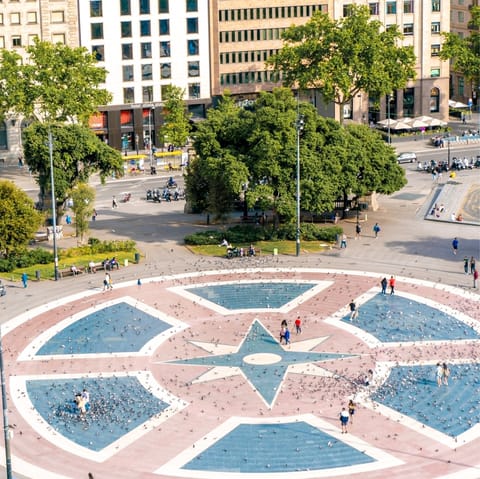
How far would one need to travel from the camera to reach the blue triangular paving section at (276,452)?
65.2 m

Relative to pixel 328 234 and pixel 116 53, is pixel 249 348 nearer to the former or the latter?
pixel 328 234

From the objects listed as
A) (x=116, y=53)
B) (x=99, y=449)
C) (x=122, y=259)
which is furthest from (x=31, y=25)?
(x=99, y=449)

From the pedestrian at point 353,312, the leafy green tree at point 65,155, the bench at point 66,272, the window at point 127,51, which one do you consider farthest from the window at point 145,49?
the pedestrian at point 353,312

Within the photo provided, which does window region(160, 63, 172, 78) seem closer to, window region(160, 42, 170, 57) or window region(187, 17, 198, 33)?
window region(160, 42, 170, 57)

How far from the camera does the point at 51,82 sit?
139 m

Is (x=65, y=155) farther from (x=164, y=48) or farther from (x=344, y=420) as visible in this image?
(x=344, y=420)

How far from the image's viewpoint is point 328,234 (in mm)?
113500

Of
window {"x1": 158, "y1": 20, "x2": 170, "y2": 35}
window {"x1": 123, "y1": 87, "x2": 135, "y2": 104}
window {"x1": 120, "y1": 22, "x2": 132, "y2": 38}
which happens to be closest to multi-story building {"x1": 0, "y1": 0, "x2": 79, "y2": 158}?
window {"x1": 120, "y1": 22, "x2": 132, "y2": 38}

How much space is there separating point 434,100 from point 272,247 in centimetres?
7906

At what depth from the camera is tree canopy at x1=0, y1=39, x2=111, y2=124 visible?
138500mm

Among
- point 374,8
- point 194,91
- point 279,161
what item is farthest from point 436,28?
point 279,161

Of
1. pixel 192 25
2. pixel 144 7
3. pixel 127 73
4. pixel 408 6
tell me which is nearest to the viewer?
pixel 144 7

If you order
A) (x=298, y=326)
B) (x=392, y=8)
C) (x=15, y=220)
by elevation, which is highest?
(x=392, y=8)

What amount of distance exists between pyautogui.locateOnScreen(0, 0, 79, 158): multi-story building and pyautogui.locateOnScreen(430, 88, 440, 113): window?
197ft
